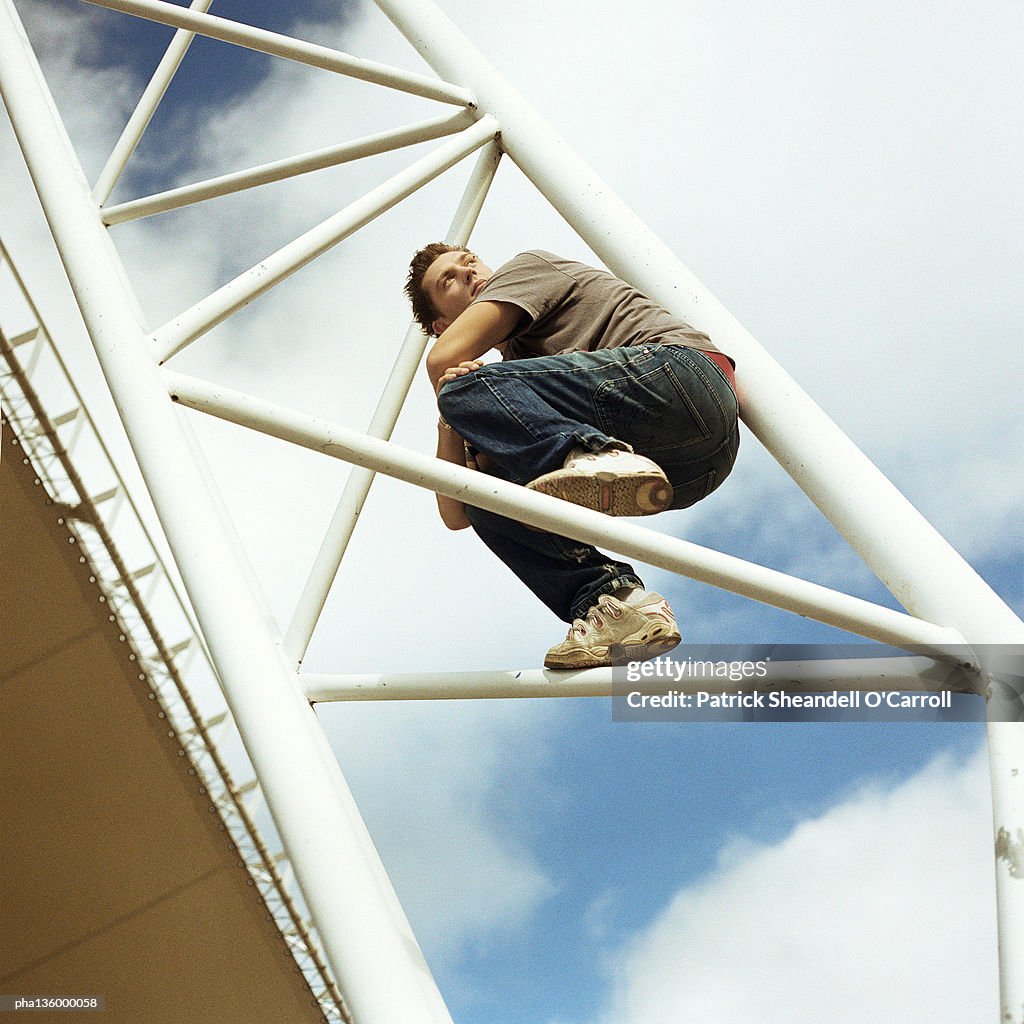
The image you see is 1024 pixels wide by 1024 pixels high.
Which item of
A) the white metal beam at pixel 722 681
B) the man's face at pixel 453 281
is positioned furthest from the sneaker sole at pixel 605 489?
the man's face at pixel 453 281

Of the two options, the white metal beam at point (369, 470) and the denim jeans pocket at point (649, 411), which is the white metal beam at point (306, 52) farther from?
the denim jeans pocket at point (649, 411)

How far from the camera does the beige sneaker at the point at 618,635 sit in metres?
4.46

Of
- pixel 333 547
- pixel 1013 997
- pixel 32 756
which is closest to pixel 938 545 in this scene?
pixel 1013 997

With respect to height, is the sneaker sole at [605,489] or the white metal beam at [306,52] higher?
the white metal beam at [306,52]

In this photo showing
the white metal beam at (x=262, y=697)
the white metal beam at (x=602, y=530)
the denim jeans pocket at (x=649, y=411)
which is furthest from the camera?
the denim jeans pocket at (x=649, y=411)

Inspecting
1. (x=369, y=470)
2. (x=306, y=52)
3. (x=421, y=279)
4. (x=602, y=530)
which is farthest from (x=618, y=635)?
(x=306, y=52)

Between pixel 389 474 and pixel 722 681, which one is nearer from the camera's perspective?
pixel 389 474

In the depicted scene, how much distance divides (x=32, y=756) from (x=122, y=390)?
857 centimetres

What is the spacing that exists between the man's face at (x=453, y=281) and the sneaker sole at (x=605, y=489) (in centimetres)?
125

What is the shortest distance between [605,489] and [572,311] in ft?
3.31

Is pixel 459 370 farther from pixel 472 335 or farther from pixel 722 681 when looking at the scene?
pixel 722 681

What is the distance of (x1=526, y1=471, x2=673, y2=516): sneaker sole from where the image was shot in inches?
168

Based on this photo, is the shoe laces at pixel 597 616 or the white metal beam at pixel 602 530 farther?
the shoe laces at pixel 597 616

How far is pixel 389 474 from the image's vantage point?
432 centimetres
